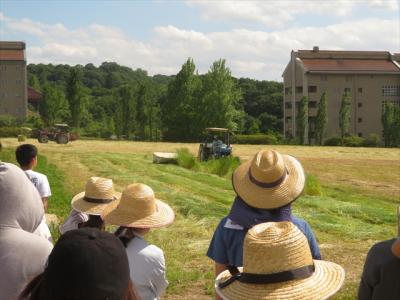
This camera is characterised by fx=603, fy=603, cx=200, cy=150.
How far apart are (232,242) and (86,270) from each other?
5.83 feet

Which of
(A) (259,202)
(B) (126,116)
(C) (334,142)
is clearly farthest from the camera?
(B) (126,116)

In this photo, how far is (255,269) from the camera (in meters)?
2.56

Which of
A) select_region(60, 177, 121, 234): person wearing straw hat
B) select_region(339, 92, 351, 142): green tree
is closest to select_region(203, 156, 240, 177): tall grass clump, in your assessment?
select_region(60, 177, 121, 234): person wearing straw hat

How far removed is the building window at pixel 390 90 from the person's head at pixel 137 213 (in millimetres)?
77375

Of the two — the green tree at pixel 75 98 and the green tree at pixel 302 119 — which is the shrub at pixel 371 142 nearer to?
the green tree at pixel 302 119

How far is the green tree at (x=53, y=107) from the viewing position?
7438 cm

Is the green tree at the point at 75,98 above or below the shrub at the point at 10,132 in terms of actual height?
above

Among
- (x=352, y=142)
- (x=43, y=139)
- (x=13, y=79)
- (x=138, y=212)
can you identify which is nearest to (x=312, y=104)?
(x=352, y=142)

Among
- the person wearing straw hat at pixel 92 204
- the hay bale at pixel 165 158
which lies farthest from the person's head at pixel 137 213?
the hay bale at pixel 165 158

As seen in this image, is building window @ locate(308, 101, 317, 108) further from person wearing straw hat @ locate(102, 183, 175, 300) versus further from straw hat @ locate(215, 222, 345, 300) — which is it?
straw hat @ locate(215, 222, 345, 300)

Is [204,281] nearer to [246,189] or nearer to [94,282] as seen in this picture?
[246,189]

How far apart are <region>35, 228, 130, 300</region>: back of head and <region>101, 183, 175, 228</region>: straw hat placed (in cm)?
168

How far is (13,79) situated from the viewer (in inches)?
3524

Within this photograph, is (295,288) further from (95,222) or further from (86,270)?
(95,222)
